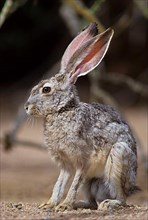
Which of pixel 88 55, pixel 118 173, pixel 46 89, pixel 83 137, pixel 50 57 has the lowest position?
pixel 118 173

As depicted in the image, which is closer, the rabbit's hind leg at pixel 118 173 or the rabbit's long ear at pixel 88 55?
the rabbit's hind leg at pixel 118 173

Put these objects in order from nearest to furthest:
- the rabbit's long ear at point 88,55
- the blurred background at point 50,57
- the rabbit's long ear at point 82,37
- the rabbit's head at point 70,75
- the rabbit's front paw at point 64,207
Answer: the rabbit's front paw at point 64,207 < the rabbit's head at point 70,75 < the rabbit's long ear at point 88,55 < the rabbit's long ear at point 82,37 < the blurred background at point 50,57

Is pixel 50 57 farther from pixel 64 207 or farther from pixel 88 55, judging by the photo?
pixel 64 207

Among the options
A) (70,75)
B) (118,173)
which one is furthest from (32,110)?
(118,173)

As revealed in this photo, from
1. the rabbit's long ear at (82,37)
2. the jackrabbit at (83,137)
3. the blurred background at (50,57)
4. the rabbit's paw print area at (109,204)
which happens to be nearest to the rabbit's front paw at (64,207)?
the jackrabbit at (83,137)

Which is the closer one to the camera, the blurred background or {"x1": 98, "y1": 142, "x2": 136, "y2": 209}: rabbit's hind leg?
{"x1": 98, "y1": 142, "x2": 136, "y2": 209}: rabbit's hind leg

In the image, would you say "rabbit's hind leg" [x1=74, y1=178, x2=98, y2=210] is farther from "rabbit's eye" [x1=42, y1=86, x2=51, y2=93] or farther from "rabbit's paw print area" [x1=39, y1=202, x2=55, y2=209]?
"rabbit's eye" [x1=42, y1=86, x2=51, y2=93]

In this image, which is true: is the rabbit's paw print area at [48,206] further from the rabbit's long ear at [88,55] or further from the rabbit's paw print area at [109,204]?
the rabbit's long ear at [88,55]

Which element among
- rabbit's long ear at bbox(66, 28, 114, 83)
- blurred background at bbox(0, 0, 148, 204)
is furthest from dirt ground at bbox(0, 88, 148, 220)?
rabbit's long ear at bbox(66, 28, 114, 83)
